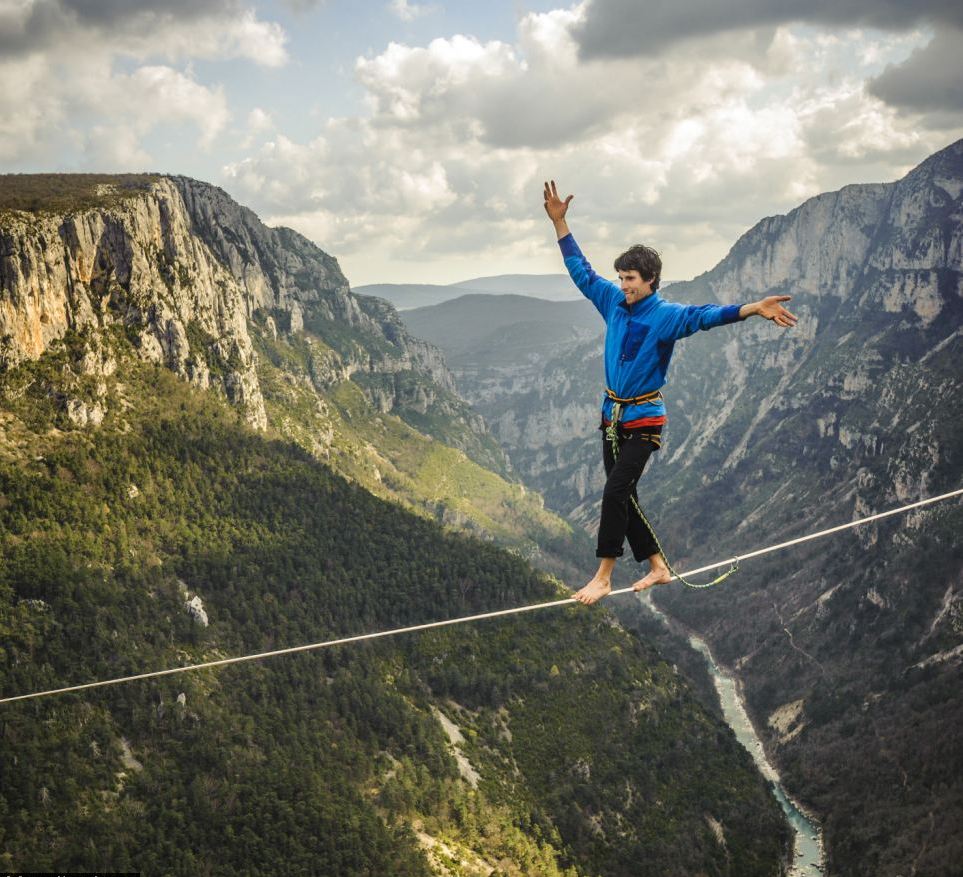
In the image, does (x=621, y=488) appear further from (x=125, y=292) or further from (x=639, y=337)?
(x=125, y=292)

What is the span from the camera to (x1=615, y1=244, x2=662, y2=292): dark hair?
11742 millimetres

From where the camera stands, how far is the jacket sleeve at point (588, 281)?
12.5 meters

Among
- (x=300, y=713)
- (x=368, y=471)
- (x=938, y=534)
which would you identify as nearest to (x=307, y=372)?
(x=368, y=471)

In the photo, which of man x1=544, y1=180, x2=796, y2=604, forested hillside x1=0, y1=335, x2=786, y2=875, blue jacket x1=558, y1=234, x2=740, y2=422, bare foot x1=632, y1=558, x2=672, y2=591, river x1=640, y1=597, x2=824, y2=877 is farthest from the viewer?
river x1=640, y1=597, x2=824, y2=877

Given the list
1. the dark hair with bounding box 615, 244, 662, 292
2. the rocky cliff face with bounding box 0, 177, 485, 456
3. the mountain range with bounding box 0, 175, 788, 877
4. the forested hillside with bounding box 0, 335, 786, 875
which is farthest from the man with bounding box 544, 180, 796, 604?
the rocky cliff face with bounding box 0, 177, 485, 456

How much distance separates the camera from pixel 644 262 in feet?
38.6

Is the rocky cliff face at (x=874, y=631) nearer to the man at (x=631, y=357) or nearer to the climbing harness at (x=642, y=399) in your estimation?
the man at (x=631, y=357)

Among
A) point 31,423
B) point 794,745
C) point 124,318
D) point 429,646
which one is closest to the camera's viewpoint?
point 31,423

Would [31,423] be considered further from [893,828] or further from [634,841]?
[893,828]

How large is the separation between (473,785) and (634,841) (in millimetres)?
18109

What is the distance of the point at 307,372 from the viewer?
645ft

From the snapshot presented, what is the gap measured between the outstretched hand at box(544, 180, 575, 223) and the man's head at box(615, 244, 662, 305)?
5.77 ft

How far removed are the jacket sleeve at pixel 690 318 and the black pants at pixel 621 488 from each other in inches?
65.1

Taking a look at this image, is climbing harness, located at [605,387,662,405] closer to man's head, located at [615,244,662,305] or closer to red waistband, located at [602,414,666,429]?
red waistband, located at [602,414,666,429]
